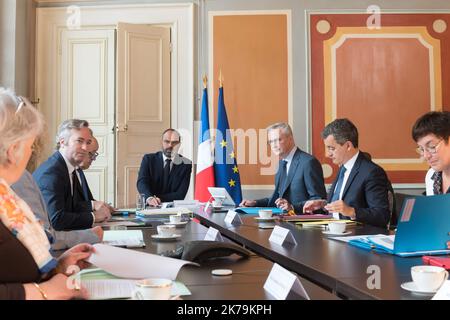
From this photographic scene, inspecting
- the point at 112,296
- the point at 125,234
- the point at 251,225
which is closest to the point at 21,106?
the point at 112,296

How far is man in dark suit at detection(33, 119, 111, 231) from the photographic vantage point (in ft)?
8.98

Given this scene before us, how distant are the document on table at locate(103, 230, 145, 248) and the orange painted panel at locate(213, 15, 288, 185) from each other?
12.9 feet

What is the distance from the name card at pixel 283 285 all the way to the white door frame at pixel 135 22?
5081 mm

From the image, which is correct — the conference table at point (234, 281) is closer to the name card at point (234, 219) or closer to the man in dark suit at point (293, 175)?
the name card at point (234, 219)

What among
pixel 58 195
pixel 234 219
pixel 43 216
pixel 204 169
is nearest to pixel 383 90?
pixel 204 169

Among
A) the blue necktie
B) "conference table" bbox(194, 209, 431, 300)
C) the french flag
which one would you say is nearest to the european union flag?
the french flag

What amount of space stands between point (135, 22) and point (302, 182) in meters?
3.42

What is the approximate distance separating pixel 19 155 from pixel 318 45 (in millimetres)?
5487

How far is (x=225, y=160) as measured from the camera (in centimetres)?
576

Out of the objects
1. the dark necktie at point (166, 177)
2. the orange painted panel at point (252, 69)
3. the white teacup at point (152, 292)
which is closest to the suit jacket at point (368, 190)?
the white teacup at point (152, 292)

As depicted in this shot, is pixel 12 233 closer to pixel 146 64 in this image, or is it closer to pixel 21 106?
pixel 21 106

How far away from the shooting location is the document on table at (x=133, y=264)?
140 centimetres

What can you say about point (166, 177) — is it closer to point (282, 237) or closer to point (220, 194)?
point (220, 194)
